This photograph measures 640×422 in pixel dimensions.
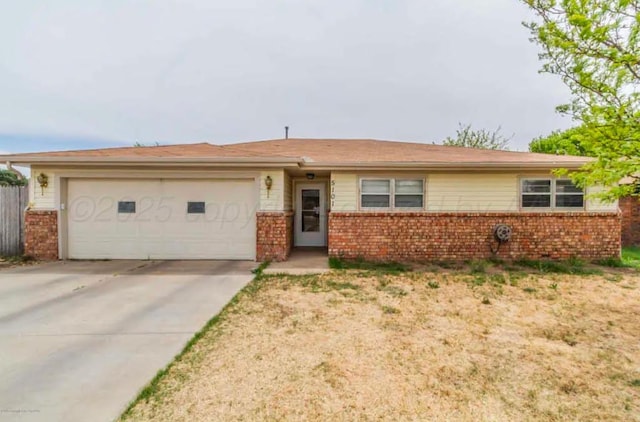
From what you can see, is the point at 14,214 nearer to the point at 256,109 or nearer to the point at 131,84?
the point at 131,84

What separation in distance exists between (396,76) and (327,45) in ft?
12.6

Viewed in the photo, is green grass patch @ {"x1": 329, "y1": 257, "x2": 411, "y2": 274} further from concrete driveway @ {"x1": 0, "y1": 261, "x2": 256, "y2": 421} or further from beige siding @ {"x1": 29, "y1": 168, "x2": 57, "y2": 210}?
beige siding @ {"x1": 29, "y1": 168, "x2": 57, "y2": 210}

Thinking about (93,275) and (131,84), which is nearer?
(93,275)

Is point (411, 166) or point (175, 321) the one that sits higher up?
point (411, 166)

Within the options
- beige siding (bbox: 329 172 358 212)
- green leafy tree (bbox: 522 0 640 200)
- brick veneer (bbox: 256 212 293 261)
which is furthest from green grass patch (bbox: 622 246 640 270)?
brick veneer (bbox: 256 212 293 261)

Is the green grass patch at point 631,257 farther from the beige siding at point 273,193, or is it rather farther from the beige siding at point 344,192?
the beige siding at point 273,193

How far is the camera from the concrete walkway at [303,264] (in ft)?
23.0

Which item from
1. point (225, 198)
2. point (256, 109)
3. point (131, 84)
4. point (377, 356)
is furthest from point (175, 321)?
point (256, 109)

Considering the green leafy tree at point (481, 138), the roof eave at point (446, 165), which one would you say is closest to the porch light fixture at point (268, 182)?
the roof eave at point (446, 165)

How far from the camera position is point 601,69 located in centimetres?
396

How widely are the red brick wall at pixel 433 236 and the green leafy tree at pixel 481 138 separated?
67.1 feet

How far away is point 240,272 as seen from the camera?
6863 millimetres

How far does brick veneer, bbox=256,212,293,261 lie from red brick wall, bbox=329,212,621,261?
1244mm

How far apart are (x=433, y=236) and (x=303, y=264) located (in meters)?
3.41
